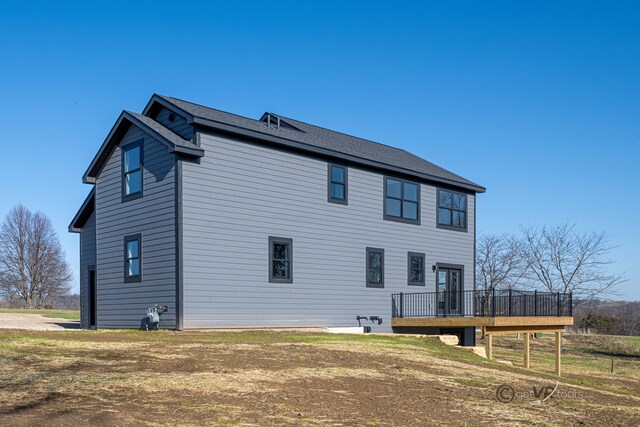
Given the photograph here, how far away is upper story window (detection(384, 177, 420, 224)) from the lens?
23.3m

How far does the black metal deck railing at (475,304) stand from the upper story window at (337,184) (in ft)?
13.7

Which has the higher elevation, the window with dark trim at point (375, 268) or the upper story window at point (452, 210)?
the upper story window at point (452, 210)

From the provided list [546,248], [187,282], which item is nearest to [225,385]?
[187,282]

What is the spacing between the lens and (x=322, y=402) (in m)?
8.03

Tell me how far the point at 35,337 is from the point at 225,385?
640cm

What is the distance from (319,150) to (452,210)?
25.4ft

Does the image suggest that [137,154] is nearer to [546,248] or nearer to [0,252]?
[546,248]

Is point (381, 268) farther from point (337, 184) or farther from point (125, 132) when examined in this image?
point (125, 132)

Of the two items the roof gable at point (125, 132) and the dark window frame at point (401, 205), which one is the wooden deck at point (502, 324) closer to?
the dark window frame at point (401, 205)

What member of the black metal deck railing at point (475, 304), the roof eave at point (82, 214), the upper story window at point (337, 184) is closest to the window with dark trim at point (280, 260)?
the upper story window at point (337, 184)

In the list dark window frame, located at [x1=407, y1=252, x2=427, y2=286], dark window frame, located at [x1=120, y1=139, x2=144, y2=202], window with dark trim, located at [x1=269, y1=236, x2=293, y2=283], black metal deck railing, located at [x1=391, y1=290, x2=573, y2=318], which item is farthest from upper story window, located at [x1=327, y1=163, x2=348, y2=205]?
dark window frame, located at [x1=120, y1=139, x2=144, y2=202]

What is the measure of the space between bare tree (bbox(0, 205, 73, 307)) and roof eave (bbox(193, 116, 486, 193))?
131ft

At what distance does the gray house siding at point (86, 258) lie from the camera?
22.6 m

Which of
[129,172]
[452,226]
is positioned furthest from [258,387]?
[452,226]
